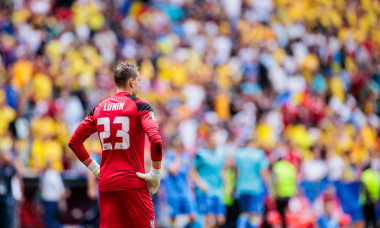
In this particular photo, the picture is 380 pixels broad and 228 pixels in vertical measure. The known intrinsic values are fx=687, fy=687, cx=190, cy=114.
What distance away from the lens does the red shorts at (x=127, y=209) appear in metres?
6.76

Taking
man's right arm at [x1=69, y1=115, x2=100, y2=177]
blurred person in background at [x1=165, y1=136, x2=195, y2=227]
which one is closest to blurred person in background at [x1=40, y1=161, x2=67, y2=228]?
blurred person in background at [x1=165, y1=136, x2=195, y2=227]

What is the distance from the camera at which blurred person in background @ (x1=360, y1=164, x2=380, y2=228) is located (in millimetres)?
17484

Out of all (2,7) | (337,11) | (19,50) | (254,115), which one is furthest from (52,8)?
(337,11)

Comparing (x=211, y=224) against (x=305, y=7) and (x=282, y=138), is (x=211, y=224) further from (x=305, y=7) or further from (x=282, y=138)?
(x=305, y=7)

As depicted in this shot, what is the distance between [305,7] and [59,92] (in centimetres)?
1248

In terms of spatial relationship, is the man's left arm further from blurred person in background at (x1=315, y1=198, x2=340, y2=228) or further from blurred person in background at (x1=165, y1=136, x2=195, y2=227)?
blurred person in background at (x1=315, y1=198, x2=340, y2=228)

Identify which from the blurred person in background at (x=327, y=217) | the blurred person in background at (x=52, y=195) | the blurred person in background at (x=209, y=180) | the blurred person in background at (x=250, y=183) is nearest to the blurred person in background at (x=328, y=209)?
the blurred person in background at (x=327, y=217)

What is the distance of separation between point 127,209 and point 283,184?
8814mm

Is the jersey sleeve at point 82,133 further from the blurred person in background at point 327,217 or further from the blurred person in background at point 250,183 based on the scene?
the blurred person in background at point 327,217

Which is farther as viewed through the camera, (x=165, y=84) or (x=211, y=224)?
(x=165, y=84)

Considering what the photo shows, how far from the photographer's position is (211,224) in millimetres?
13297

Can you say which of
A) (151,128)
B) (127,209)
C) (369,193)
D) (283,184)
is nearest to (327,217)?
(283,184)

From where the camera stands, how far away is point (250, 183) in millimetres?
13750

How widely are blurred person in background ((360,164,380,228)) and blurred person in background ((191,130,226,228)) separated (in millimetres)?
5713
